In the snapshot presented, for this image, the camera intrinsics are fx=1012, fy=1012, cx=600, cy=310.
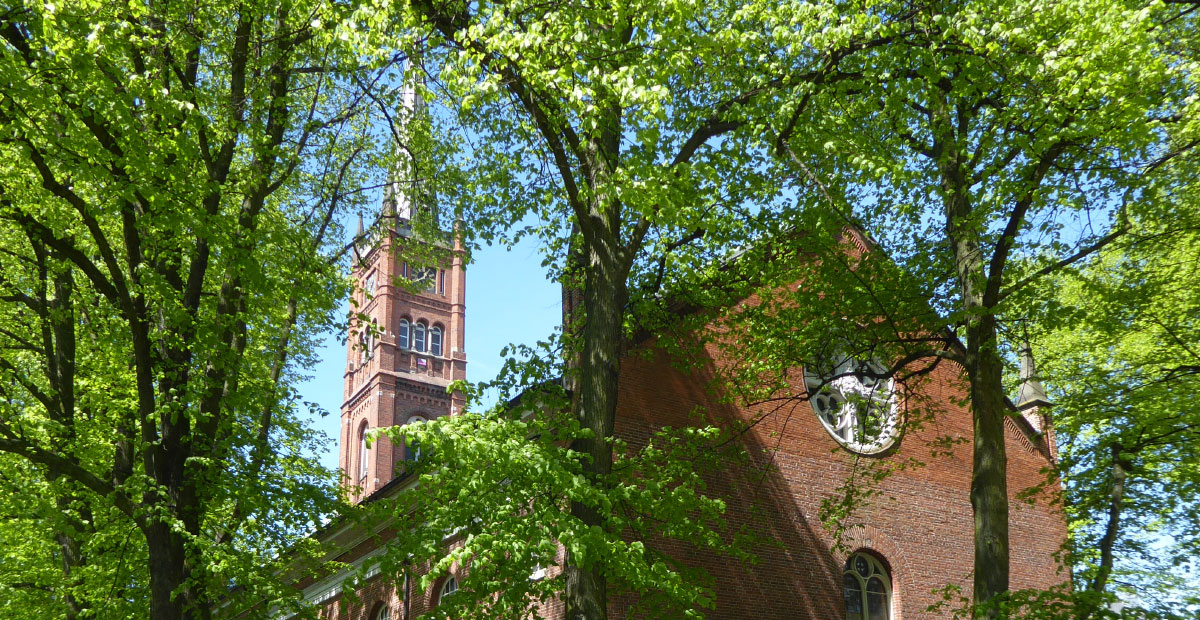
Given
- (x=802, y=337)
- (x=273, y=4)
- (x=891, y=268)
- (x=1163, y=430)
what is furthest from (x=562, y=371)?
(x=1163, y=430)

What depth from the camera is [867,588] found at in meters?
17.7

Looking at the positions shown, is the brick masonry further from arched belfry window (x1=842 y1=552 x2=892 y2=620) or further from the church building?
arched belfry window (x1=842 y1=552 x2=892 y2=620)

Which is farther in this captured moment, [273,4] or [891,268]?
[891,268]

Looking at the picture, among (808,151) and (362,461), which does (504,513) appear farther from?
(362,461)

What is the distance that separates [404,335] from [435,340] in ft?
6.62

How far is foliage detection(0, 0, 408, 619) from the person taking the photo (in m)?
9.77

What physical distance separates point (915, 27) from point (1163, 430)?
640 cm

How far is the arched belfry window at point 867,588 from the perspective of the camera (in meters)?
17.5

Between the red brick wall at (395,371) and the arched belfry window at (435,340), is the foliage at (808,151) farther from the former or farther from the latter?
the arched belfry window at (435,340)

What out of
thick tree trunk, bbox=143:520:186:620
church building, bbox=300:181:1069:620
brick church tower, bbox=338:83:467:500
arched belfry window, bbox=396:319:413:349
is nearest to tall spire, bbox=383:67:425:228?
church building, bbox=300:181:1069:620

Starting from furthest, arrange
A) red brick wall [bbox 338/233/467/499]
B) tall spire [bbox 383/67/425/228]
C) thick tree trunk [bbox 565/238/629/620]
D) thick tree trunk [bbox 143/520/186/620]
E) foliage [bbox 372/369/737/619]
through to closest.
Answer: red brick wall [bbox 338/233/467/499], tall spire [bbox 383/67/425/228], thick tree trunk [bbox 143/520/186/620], thick tree trunk [bbox 565/238/629/620], foliage [bbox 372/369/737/619]

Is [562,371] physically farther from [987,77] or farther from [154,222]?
[987,77]

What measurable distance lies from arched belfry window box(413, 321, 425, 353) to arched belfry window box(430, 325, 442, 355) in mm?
518

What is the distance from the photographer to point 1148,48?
384 inches
